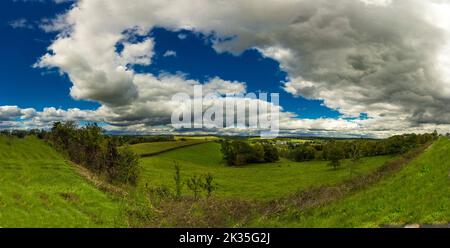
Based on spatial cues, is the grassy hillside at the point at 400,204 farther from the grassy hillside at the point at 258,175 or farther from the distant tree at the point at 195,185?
the grassy hillside at the point at 258,175

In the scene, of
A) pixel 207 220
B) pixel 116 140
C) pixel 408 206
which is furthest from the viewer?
pixel 116 140

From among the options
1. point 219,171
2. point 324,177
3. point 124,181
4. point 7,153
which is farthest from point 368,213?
point 219,171

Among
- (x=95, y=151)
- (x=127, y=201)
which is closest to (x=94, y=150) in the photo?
(x=95, y=151)

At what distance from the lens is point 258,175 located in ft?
553

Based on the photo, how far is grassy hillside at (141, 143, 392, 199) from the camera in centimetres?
12750

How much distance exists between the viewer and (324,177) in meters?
148

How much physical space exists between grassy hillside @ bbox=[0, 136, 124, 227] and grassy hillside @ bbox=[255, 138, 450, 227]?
509 inches

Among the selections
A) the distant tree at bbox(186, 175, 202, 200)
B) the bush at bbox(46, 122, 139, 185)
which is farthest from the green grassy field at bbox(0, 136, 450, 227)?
the bush at bbox(46, 122, 139, 185)

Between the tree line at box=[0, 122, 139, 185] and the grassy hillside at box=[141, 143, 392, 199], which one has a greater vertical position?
the tree line at box=[0, 122, 139, 185]

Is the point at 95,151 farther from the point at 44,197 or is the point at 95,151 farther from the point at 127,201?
the point at 44,197

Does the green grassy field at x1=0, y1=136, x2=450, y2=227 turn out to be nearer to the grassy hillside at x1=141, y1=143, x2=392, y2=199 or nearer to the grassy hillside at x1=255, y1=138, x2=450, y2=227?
the grassy hillside at x1=255, y1=138, x2=450, y2=227

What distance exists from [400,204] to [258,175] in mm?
146327
